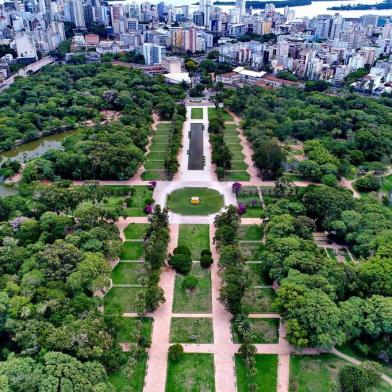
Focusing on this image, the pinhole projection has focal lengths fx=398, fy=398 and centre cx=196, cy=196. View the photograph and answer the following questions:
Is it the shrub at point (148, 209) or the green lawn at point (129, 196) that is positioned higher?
the shrub at point (148, 209)

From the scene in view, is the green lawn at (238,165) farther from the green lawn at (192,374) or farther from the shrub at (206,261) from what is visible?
the green lawn at (192,374)

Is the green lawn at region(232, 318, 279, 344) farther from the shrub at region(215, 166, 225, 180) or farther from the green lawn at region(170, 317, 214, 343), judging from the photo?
the shrub at region(215, 166, 225, 180)

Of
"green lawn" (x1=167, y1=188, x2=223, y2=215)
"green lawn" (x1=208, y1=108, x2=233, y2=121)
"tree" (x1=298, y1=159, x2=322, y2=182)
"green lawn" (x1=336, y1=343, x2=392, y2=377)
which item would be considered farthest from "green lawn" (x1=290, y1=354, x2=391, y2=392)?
"green lawn" (x1=208, y1=108, x2=233, y2=121)

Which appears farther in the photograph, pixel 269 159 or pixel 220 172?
pixel 220 172

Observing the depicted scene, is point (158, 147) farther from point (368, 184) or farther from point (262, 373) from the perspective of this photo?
point (262, 373)

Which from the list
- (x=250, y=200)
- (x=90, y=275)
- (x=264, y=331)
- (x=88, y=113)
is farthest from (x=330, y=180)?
(x=88, y=113)

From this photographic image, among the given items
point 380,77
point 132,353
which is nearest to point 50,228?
point 132,353

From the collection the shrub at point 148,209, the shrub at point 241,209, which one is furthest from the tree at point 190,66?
the shrub at point 148,209
